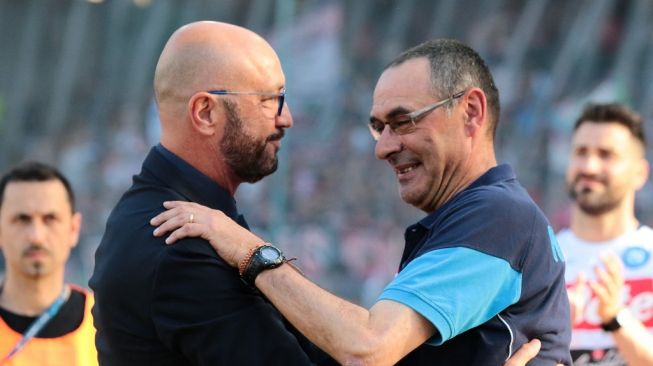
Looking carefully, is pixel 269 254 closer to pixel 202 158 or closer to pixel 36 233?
pixel 202 158

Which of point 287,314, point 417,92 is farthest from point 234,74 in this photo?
point 287,314

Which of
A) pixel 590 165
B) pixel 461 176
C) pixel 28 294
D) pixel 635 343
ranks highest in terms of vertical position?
pixel 461 176

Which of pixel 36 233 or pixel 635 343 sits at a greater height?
pixel 36 233

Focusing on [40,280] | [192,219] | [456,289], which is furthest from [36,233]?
[456,289]

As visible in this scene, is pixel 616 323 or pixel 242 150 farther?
pixel 616 323

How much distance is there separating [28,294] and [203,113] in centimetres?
229

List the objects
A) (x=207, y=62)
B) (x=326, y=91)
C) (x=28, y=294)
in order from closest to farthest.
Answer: (x=207, y=62) < (x=28, y=294) < (x=326, y=91)

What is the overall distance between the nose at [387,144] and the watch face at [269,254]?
0.57 m

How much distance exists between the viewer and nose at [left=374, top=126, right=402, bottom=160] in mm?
3549

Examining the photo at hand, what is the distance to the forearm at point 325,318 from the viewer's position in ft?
9.94

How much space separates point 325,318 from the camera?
10.1 feet

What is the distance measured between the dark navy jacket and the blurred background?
222 inches

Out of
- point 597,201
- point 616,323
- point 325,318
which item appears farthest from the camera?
point 597,201

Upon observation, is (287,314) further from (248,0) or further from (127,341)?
(248,0)
